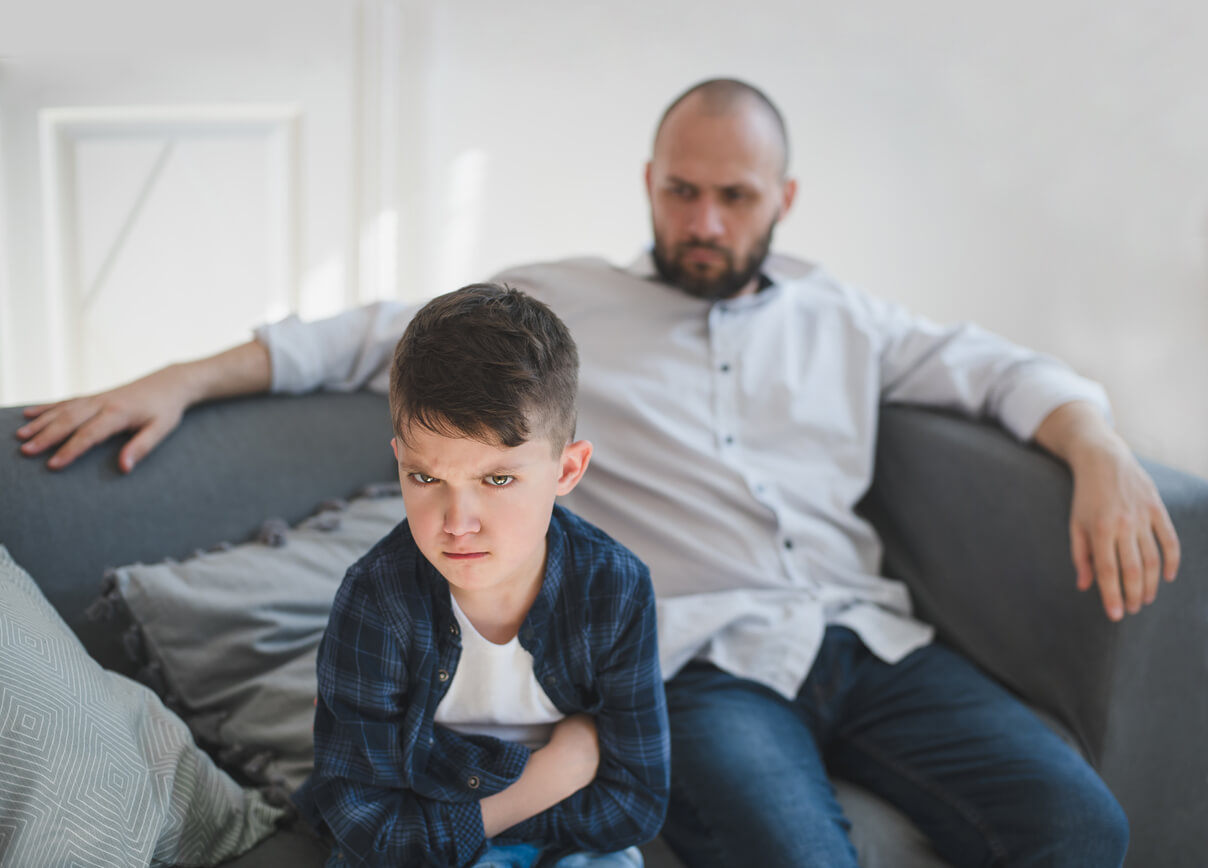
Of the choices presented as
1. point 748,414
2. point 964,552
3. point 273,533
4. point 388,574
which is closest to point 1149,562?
point 964,552

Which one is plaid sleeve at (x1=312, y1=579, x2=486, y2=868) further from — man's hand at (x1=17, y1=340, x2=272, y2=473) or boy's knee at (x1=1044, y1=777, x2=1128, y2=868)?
boy's knee at (x1=1044, y1=777, x2=1128, y2=868)

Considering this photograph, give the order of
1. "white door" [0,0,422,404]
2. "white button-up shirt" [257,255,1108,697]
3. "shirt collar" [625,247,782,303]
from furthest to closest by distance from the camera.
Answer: "white door" [0,0,422,404] < "shirt collar" [625,247,782,303] < "white button-up shirt" [257,255,1108,697]

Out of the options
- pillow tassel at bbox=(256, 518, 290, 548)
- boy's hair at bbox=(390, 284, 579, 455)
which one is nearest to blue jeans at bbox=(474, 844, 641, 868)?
boy's hair at bbox=(390, 284, 579, 455)

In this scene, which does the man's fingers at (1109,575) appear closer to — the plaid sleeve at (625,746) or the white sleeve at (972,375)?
the white sleeve at (972,375)

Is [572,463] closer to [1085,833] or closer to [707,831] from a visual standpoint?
Result: [707,831]

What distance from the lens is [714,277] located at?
5.19 feet

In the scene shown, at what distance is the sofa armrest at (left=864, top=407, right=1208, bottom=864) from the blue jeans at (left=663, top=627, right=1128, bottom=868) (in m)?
0.07

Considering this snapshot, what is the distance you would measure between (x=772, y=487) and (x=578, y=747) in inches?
25.6

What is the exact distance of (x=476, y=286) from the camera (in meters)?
0.85

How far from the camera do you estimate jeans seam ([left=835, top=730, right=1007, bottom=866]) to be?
116 cm

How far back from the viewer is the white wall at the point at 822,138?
186 centimetres

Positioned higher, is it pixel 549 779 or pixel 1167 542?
pixel 1167 542

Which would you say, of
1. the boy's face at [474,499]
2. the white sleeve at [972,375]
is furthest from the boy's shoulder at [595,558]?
the white sleeve at [972,375]

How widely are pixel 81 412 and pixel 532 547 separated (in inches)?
27.3
